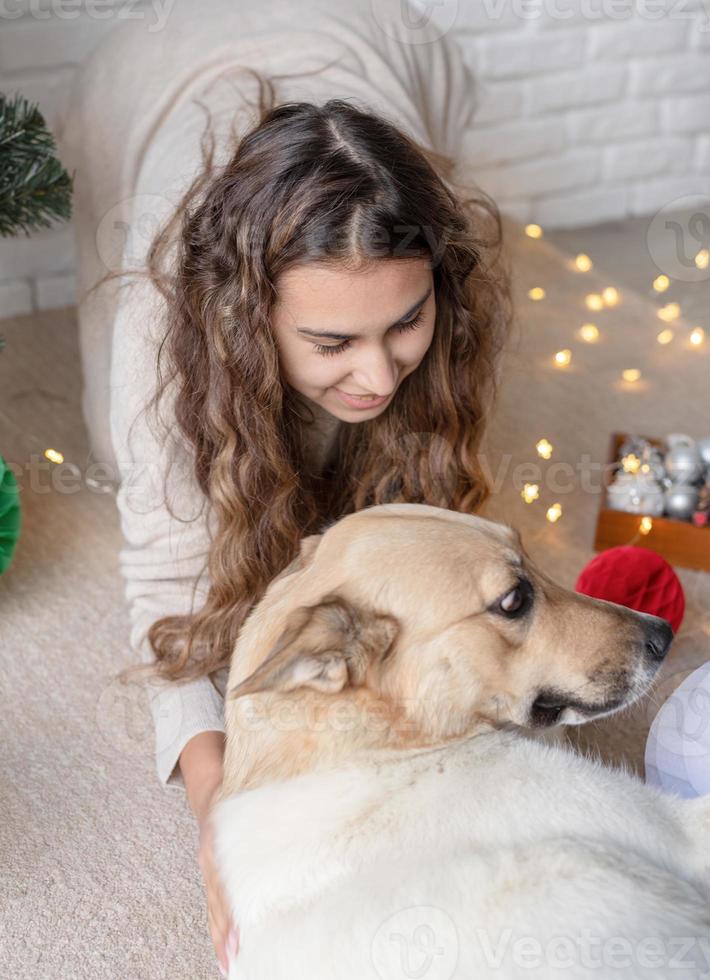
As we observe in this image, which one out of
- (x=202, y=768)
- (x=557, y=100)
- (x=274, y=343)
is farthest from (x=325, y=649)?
(x=557, y=100)

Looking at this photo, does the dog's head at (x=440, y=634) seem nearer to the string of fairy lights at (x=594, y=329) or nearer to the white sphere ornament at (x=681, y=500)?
the white sphere ornament at (x=681, y=500)

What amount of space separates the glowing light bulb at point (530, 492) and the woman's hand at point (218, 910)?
119cm

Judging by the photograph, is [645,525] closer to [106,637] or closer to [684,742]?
[684,742]

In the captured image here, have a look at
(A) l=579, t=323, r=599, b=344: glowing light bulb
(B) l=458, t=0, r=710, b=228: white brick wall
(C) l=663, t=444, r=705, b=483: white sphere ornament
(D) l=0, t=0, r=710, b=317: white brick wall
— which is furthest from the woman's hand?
(B) l=458, t=0, r=710, b=228: white brick wall

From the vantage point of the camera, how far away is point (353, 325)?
1.51 m

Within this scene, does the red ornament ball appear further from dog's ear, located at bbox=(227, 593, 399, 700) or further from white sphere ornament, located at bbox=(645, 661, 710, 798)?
dog's ear, located at bbox=(227, 593, 399, 700)

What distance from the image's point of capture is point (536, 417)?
2.55 m

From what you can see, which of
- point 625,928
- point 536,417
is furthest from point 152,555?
point 536,417

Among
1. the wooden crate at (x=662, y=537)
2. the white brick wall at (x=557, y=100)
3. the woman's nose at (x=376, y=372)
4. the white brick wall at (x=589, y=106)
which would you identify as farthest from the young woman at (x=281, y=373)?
the white brick wall at (x=589, y=106)

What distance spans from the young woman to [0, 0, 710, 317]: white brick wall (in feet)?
3.40

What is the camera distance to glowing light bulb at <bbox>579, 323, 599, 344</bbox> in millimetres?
2811

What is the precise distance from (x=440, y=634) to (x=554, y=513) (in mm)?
1034

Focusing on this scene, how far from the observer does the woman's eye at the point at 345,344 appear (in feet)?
5.11

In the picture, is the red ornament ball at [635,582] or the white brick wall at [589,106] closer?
the red ornament ball at [635,582]
